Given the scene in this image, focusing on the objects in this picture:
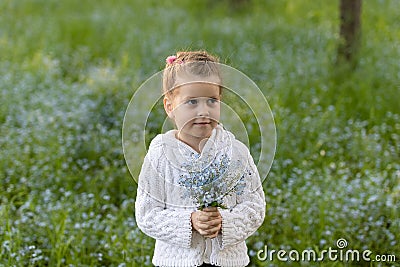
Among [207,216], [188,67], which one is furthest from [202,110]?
[207,216]

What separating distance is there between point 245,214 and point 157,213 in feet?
1.21

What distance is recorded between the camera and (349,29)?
24.6ft

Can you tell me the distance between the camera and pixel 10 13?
9953 millimetres

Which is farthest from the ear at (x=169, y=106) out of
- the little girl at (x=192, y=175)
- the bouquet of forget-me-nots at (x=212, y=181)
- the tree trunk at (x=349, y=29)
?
the tree trunk at (x=349, y=29)

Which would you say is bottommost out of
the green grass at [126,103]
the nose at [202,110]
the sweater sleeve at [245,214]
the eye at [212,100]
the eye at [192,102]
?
the sweater sleeve at [245,214]

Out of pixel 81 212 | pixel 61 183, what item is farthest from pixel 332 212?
pixel 61 183

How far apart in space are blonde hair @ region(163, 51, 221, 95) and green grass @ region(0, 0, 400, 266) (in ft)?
2.15

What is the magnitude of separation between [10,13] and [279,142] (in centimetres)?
560

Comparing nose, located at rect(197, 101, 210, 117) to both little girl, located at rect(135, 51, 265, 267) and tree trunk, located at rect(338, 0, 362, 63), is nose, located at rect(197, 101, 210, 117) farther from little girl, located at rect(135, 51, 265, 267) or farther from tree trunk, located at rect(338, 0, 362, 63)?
tree trunk, located at rect(338, 0, 362, 63)

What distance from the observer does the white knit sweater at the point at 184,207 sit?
2.83 metres

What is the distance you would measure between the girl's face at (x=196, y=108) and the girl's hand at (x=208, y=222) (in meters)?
0.32

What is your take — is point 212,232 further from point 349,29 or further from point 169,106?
point 349,29

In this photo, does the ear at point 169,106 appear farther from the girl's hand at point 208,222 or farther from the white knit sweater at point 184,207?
the girl's hand at point 208,222

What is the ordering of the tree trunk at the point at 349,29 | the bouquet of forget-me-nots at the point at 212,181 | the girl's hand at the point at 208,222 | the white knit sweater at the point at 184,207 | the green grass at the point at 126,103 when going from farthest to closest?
the tree trunk at the point at 349,29 < the green grass at the point at 126,103 < the white knit sweater at the point at 184,207 < the girl's hand at the point at 208,222 < the bouquet of forget-me-nots at the point at 212,181
